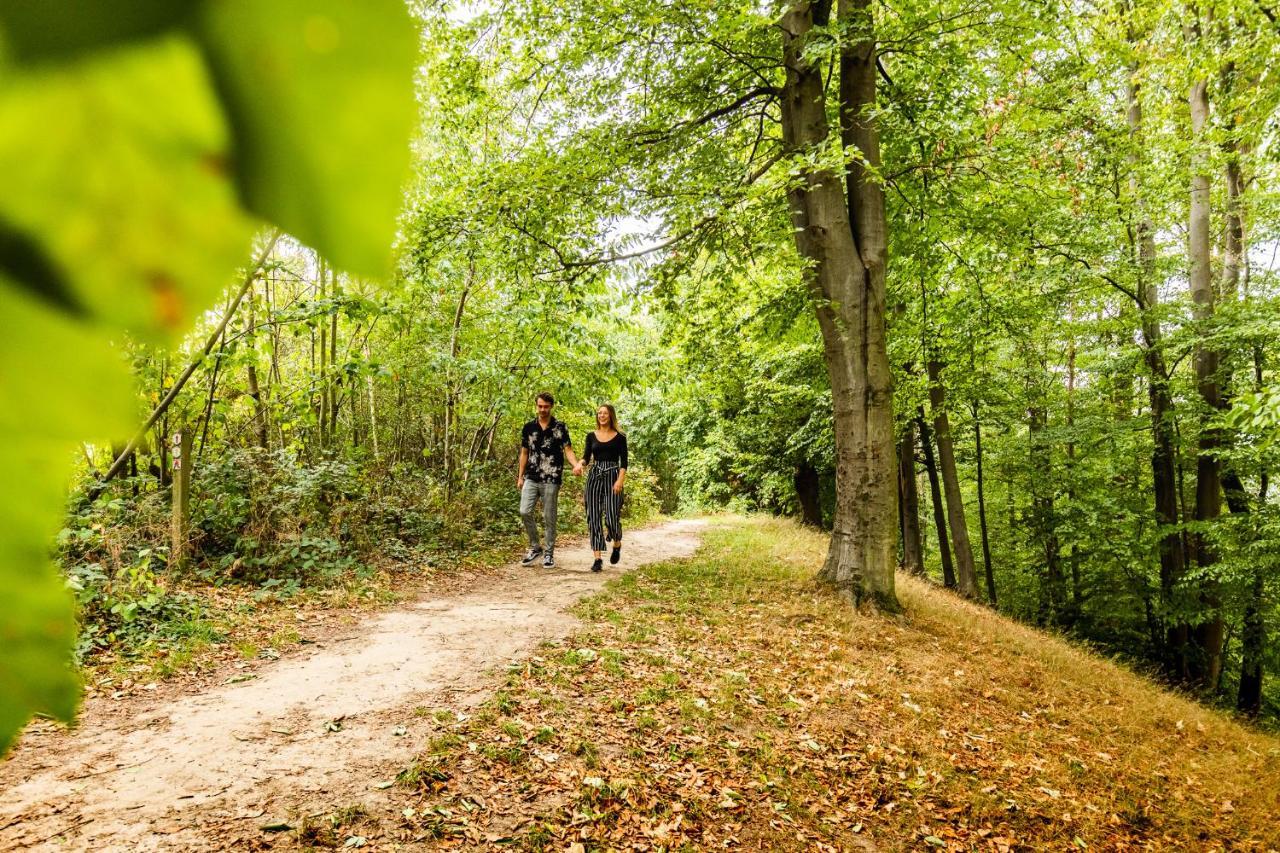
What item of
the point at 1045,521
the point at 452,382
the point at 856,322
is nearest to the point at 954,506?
the point at 1045,521

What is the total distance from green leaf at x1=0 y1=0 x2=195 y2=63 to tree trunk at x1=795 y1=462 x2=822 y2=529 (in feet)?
71.4

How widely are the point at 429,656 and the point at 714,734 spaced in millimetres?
2298

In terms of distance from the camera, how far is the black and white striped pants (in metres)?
8.21

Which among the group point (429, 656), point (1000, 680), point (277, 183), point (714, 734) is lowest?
point (1000, 680)

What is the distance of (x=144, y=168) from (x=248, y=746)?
4.28 m

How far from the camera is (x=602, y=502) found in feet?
27.7

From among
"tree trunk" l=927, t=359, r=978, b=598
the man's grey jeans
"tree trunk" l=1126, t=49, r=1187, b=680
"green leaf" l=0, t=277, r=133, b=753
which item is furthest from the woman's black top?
"tree trunk" l=1126, t=49, r=1187, b=680

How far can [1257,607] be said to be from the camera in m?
12.6

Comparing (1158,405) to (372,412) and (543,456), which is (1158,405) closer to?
(543,456)

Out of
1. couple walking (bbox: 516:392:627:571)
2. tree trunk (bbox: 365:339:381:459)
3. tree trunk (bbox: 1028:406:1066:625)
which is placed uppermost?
tree trunk (bbox: 365:339:381:459)

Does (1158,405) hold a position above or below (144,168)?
above

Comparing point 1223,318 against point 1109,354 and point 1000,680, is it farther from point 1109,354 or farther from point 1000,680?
point 1000,680

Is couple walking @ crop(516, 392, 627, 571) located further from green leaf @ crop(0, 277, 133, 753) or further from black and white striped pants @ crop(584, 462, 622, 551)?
green leaf @ crop(0, 277, 133, 753)

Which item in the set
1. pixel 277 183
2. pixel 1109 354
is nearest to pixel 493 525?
pixel 277 183
